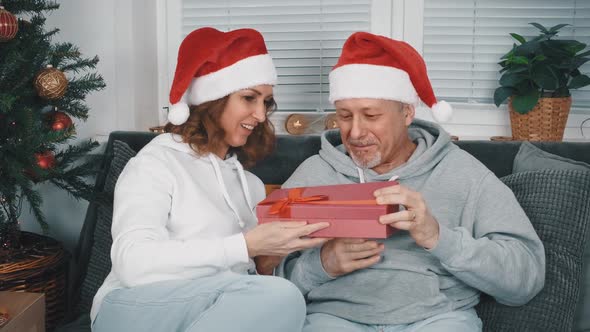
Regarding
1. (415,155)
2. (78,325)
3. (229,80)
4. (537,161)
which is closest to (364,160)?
(415,155)

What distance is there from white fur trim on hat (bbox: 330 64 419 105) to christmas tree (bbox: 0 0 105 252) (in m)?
0.88

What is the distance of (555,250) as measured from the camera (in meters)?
1.80

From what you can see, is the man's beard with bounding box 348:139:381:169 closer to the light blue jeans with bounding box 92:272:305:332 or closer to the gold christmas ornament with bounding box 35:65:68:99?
the light blue jeans with bounding box 92:272:305:332

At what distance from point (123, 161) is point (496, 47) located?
1.60 meters

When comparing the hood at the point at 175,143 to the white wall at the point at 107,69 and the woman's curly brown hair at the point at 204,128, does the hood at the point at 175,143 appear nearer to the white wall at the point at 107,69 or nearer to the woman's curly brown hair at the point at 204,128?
the woman's curly brown hair at the point at 204,128

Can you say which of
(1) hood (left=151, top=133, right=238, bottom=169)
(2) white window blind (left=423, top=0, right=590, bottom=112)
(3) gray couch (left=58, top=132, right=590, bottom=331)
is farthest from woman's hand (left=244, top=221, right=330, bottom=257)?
(2) white window blind (left=423, top=0, right=590, bottom=112)

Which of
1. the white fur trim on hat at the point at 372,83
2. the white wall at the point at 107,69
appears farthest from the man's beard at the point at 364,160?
the white wall at the point at 107,69

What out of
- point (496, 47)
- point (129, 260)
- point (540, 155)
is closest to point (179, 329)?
point (129, 260)

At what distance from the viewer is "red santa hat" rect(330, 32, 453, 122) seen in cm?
188

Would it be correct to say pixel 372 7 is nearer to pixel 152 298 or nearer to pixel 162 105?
pixel 162 105

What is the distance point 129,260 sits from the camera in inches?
59.7

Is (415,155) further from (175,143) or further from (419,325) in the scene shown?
(175,143)

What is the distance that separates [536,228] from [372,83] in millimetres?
610

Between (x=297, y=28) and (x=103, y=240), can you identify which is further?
(x=297, y=28)
